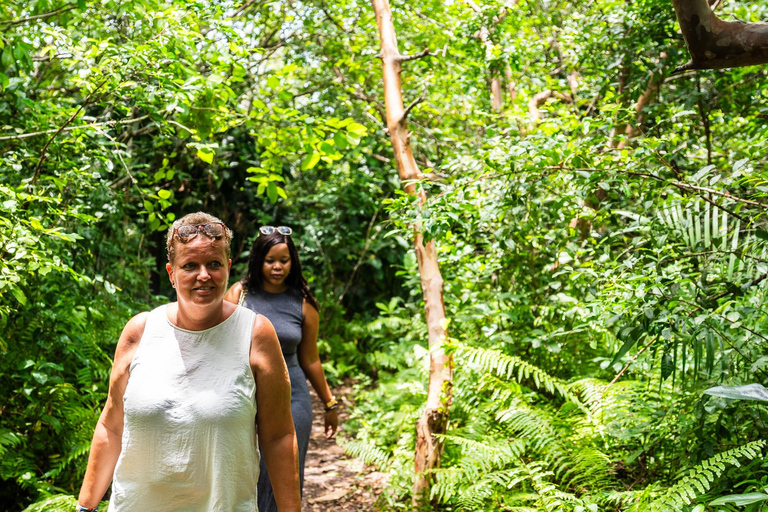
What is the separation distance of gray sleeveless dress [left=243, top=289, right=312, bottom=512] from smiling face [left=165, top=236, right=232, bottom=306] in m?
1.56

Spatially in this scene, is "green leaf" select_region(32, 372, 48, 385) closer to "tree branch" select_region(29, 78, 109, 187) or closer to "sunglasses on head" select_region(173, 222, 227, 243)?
"tree branch" select_region(29, 78, 109, 187)

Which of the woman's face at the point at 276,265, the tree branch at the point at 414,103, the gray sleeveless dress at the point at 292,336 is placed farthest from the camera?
the tree branch at the point at 414,103

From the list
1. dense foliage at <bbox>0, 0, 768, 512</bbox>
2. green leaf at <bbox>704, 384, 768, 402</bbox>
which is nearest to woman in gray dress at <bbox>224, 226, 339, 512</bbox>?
dense foliage at <bbox>0, 0, 768, 512</bbox>

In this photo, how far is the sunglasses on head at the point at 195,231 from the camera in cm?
226

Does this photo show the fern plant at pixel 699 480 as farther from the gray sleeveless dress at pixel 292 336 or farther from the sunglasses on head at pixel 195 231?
the sunglasses on head at pixel 195 231

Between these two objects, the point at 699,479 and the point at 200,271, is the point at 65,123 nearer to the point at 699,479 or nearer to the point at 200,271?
the point at 200,271

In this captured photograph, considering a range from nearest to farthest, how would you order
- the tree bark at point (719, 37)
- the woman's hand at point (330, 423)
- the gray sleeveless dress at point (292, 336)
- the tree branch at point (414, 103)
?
the tree bark at point (719, 37) < the gray sleeveless dress at point (292, 336) < the woman's hand at point (330, 423) < the tree branch at point (414, 103)

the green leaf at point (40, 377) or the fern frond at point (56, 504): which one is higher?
the green leaf at point (40, 377)

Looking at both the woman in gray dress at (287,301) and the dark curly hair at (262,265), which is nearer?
the woman in gray dress at (287,301)

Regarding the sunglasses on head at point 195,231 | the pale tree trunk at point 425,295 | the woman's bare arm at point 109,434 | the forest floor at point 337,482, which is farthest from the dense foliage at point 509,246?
the sunglasses on head at point 195,231

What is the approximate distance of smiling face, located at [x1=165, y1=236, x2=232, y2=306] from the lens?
2203mm

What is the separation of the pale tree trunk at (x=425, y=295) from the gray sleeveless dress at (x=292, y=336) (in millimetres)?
950

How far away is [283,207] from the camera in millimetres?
10172

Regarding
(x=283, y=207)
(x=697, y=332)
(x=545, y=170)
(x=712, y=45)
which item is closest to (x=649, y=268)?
(x=697, y=332)
